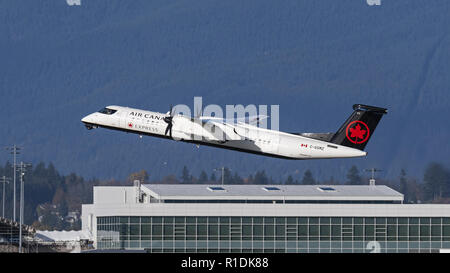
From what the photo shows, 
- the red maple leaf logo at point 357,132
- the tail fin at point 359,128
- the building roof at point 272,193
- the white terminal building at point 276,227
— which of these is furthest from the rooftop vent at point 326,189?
the red maple leaf logo at point 357,132

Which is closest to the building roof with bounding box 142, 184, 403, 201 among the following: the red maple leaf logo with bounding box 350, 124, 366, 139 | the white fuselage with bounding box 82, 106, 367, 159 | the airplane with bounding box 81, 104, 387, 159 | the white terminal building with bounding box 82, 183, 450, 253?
the white terminal building with bounding box 82, 183, 450, 253

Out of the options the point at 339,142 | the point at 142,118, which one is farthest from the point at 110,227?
the point at 339,142

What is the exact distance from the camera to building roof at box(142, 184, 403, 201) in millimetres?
105500

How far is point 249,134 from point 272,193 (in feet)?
106

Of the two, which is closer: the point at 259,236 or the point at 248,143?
the point at 248,143

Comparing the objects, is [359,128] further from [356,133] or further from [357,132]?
[356,133]

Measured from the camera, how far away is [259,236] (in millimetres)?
91688

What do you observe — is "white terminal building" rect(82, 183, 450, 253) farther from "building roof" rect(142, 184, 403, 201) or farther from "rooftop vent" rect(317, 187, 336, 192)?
"rooftop vent" rect(317, 187, 336, 192)

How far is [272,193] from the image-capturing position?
10694cm

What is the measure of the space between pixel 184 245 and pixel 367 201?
25.6m
